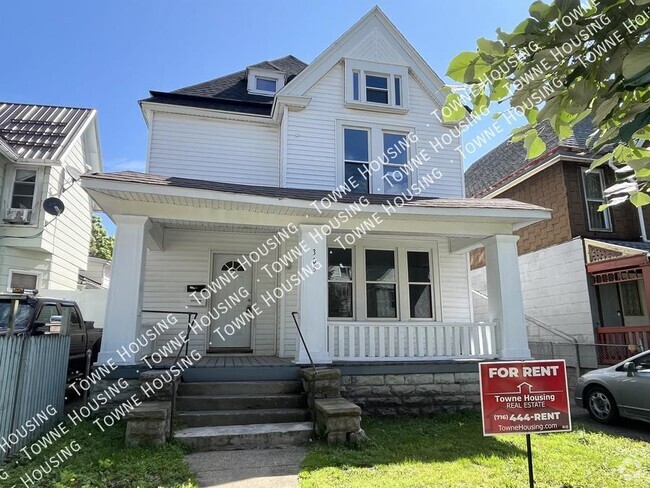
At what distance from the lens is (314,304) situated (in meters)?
7.13

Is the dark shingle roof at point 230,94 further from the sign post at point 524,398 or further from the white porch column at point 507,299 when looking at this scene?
the sign post at point 524,398

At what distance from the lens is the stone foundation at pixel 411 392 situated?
22.7ft

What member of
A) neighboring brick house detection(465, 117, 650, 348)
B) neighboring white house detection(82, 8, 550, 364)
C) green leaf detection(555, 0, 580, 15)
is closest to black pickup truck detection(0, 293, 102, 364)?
neighboring white house detection(82, 8, 550, 364)

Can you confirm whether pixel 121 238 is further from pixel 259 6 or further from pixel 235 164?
pixel 259 6

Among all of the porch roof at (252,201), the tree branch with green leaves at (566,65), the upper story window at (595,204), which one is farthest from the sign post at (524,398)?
the upper story window at (595,204)

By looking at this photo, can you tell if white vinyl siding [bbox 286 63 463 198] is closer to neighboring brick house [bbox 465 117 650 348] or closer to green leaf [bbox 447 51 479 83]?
neighboring brick house [bbox 465 117 650 348]

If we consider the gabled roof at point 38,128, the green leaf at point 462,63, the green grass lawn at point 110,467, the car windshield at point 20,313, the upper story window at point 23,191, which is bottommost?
the green grass lawn at point 110,467

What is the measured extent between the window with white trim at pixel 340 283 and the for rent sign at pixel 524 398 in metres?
5.58

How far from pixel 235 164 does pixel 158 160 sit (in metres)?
1.69

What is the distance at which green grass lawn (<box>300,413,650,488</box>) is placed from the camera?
4.26 metres

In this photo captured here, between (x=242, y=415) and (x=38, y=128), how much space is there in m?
11.1

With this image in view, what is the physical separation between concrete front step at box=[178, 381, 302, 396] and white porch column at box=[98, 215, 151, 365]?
98cm

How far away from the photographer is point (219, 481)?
419cm

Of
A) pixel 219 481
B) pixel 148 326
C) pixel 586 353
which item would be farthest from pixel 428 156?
pixel 219 481
